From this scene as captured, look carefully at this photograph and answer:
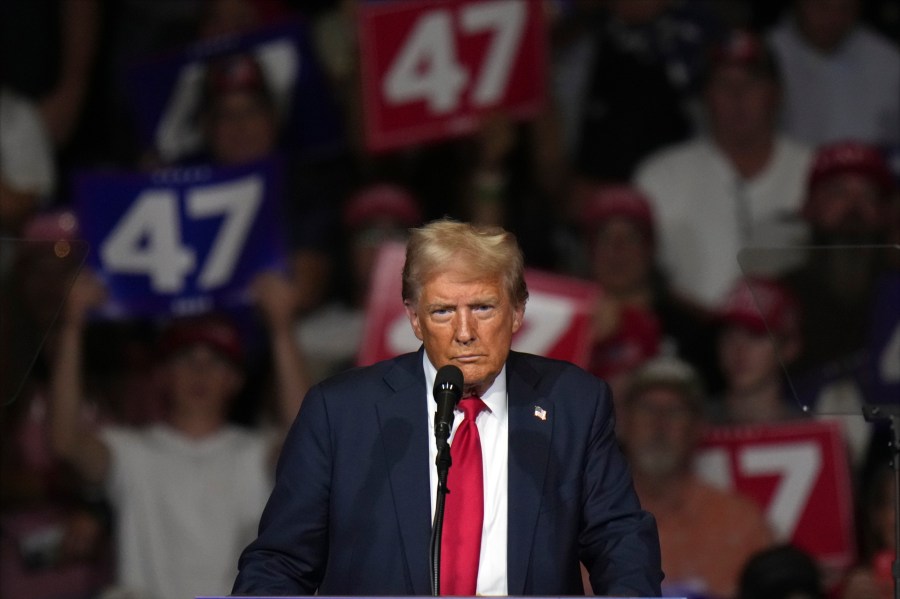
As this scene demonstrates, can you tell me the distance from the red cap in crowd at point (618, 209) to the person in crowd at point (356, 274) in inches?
25.5

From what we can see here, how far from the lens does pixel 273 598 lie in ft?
7.75

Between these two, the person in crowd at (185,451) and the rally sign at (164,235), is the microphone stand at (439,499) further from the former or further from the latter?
the rally sign at (164,235)

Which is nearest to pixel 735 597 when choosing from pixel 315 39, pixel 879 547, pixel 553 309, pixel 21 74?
pixel 879 547

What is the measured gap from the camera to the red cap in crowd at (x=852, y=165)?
18.4ft

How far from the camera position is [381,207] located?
5797 millimetres

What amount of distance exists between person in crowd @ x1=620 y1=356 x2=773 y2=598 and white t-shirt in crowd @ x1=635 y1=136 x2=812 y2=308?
57 centimetres

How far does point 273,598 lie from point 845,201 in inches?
146

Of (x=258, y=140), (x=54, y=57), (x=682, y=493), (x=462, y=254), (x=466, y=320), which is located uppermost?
(x=54, y=57)

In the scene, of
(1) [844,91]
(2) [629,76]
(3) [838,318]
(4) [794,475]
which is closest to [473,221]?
(2) [629,76]

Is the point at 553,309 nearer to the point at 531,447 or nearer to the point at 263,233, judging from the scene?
the point at 263,233

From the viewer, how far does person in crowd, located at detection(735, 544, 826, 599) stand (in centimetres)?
488

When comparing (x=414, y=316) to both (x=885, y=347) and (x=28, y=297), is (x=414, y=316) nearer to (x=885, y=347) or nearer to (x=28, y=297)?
(x=28, y=297)

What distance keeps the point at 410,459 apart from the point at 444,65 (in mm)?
3210

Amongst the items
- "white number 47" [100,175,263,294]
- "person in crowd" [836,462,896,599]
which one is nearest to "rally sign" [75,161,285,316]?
"white number 47" [100,175,263,294]
